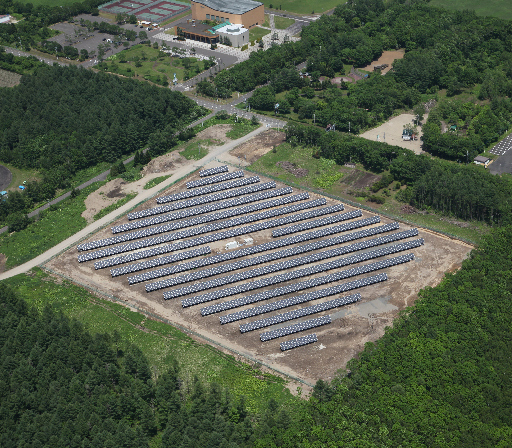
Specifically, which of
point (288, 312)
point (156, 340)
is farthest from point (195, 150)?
point (156, 340)

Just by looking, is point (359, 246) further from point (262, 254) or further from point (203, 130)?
point (203, 130)

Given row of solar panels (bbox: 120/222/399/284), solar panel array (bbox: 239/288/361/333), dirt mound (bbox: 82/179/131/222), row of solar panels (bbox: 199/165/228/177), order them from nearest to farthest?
solar panel array (bbox: 239/288/361/333), row of solar panels (bbox: 120/222/399/284), dirt mound (bbox: 82/179/131/222), row of solar panels (bbox: 199/165/228/177)

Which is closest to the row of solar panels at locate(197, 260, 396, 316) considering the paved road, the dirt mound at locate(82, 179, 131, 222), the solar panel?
the solar panel

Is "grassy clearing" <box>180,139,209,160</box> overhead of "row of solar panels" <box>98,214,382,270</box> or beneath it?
overhead

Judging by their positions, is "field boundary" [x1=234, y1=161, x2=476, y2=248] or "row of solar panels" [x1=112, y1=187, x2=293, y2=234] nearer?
"field boundary" [x1=234, y1=161, x2=476, y2=248]

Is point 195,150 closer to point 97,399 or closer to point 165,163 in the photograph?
point 165,163

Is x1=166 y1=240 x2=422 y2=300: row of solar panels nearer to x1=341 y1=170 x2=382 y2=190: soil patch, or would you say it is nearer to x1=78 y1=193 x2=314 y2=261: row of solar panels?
x1=78 y1=193 x2=314 y2=261: row of solar panels
